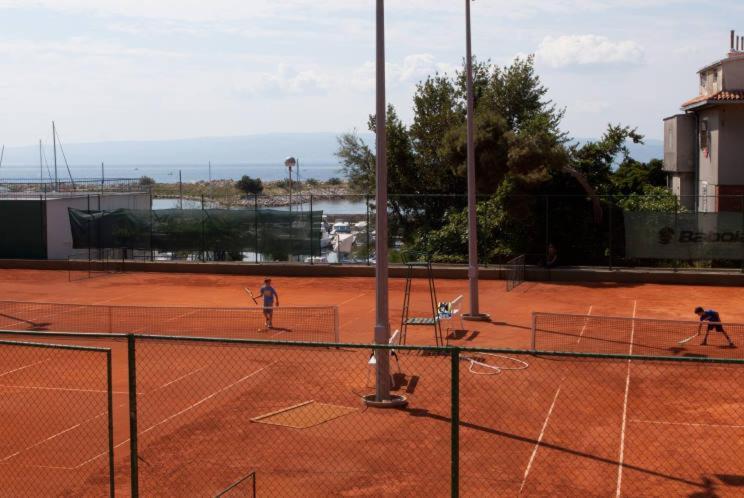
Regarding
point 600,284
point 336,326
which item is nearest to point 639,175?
point 600,284

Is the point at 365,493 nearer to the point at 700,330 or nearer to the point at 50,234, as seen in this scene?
the point at 700,330

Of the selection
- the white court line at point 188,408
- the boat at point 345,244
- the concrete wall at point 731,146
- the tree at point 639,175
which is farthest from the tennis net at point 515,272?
the tree at point 639,175

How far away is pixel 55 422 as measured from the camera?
48.1ft

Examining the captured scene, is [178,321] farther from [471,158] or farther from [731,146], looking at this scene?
[731,146]

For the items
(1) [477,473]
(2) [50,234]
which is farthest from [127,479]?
(2) [50,234]

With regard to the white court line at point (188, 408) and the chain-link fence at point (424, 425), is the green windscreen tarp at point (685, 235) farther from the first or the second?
the white court line at point (188, 408)

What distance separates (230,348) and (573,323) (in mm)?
8913

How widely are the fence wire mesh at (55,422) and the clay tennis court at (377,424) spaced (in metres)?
0.04

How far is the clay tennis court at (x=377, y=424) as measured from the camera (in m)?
11.9

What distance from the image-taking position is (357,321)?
25141 millimetres

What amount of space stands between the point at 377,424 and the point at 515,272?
745 inches

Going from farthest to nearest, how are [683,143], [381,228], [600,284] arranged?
[683,143], [600,284], [381,228]

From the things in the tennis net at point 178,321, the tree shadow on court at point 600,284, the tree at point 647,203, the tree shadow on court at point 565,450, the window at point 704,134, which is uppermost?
the window at point 704,134

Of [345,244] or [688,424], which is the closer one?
[688,424]
